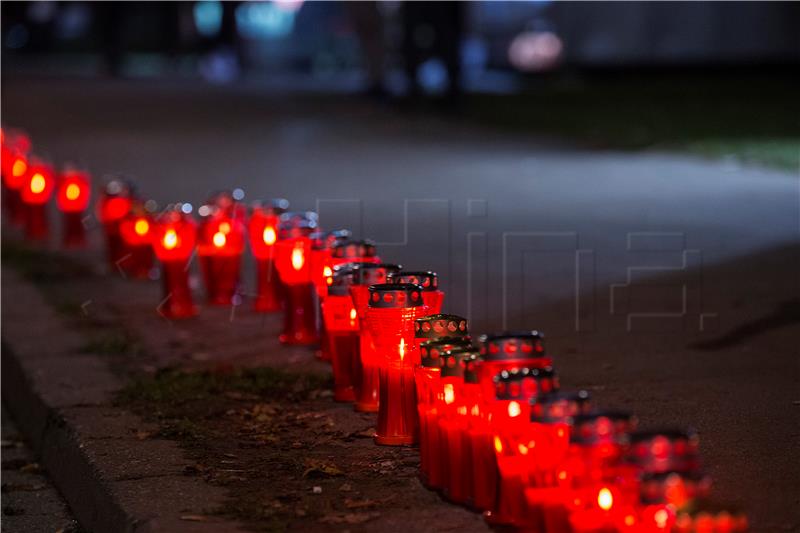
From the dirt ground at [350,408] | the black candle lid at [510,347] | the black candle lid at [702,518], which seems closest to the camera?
the black candle lid at [702,518]

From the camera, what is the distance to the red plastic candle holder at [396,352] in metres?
5.37

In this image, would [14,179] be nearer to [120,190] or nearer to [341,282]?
[120,190]

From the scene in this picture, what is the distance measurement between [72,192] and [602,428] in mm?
8070

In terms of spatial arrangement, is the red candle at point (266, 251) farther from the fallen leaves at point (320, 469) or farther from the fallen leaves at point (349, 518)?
the fallen leaves at point (349, 518)

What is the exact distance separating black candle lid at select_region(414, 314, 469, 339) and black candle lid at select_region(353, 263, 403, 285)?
92cm

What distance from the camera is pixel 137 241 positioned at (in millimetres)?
9992

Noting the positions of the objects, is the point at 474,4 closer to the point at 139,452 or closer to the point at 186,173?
the point at 186,173

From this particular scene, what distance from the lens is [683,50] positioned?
31.2 meters

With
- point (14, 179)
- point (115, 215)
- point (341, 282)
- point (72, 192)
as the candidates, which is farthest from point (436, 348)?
point (14, 179)

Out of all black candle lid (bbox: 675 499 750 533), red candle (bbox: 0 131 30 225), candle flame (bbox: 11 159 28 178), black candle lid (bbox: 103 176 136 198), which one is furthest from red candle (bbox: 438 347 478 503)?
candle flame (bbox: 11 159 28 178)

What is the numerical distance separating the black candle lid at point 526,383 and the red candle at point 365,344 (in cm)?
145

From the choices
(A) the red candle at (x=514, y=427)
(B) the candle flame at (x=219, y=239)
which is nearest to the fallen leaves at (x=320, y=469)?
(A) the red candle at (x=514, y=427)

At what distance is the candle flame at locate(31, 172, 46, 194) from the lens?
12.1 m

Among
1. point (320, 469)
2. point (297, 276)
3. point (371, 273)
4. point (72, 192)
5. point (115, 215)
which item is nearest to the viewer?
point (320, 469)
